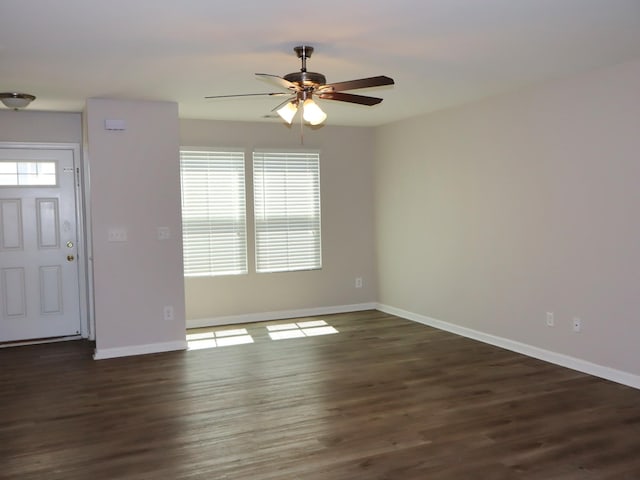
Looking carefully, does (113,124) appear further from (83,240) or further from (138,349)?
(138,349)

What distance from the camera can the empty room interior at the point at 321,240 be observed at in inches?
120

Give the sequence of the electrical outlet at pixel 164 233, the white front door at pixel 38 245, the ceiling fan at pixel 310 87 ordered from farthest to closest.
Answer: the white front door at pixel 38 245
the electrical outlet at pixel 164 233
the ceiling fan at pixel 310 87

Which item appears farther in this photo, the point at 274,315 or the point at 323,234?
the point at 323,234

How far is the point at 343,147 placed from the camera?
23.0ft

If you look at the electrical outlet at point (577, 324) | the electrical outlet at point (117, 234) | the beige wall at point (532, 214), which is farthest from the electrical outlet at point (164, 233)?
the electrical outlet at point (577, 324)

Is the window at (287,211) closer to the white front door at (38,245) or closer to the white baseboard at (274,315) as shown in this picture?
the white baseboard at (274,315)

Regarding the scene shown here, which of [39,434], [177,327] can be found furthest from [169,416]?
[177,327]

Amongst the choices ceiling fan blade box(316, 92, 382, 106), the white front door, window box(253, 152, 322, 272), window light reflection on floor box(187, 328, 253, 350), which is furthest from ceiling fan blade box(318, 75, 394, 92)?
the white front door

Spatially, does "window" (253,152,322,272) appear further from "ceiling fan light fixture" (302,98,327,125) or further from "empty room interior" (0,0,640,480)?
"ceiling fan light fixture" (302,98,327,125)

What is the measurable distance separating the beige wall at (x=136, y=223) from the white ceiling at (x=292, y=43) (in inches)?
14.8

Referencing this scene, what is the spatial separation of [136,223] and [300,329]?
216cm

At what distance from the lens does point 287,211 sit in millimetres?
6762

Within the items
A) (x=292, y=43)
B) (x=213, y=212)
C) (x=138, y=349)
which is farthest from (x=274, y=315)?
(x=292, y=43)

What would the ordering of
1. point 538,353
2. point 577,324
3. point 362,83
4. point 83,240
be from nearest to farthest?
1. point 362,83
2. point 577,324
3. point 538,353
4. point 83,240
